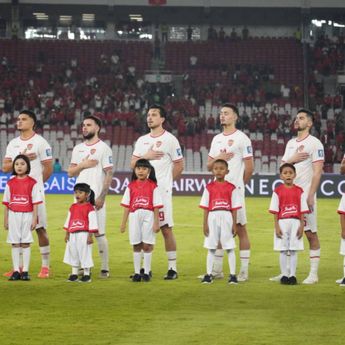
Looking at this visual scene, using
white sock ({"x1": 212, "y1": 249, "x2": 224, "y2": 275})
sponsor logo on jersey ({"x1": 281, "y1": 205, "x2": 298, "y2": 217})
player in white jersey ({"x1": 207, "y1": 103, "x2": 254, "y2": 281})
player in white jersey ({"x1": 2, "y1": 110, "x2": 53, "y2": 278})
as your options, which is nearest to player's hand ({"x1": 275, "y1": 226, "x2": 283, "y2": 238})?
sponsor logo on jersey ({"x1": 281, "y1": 205, "x2": 298, "y2": 217})

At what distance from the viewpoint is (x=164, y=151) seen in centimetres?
1493


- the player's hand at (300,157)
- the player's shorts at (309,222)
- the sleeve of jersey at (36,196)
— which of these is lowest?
the player's shorts at (309,222)

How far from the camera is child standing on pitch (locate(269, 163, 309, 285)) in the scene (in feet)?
47.0

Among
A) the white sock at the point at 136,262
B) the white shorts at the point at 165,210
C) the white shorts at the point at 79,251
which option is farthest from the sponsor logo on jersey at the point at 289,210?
the white shorts at the point at 79,251

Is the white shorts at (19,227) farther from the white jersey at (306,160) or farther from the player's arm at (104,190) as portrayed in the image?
the white jersey at (306,160)

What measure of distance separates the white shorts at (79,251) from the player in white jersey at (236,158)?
1.76m

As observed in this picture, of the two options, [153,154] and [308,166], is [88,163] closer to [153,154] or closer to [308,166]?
[153,154]

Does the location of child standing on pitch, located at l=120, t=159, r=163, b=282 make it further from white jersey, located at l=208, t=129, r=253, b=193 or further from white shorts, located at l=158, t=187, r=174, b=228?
white jersey, located at l=208, t=129, r=253, b=193

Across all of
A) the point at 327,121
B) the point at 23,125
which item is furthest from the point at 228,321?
the point at 327,121

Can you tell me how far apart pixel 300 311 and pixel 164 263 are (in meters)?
5.41

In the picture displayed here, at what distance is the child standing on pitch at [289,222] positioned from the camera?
14328 millimetres

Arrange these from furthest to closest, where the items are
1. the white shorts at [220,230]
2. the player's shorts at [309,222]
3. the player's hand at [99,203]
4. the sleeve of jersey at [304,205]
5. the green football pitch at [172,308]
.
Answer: the player's hand at [99,203]
the player's shorts at [309,222]
the sleeve of jersey at [304,205]
the white shorts at [220,230]
the green football pitch at [172,308]

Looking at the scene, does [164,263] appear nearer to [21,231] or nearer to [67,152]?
[21,231]

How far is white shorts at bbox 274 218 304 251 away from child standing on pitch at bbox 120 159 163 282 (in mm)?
1604
